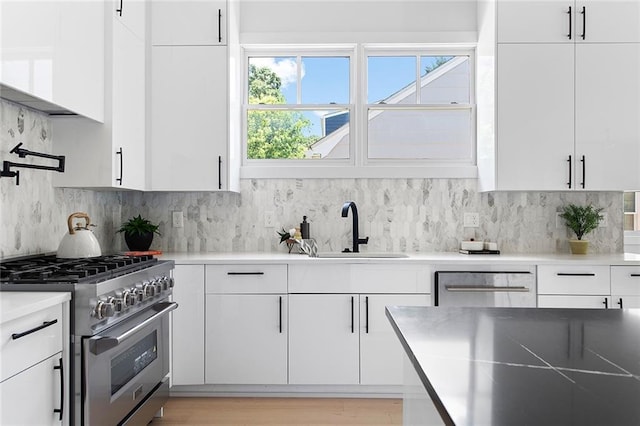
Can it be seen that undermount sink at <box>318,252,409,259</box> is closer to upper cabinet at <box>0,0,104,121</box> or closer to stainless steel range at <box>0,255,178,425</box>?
stainless steel range at <box>0,255,178,425</box>

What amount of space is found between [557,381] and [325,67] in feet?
10.7

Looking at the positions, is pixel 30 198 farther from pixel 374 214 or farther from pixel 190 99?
pixel 374 214

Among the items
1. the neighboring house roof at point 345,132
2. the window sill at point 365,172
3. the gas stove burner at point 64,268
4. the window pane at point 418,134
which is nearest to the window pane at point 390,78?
the neighboring house roof at point 345,132

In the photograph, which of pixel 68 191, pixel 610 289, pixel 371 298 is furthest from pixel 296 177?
pixel 610 289

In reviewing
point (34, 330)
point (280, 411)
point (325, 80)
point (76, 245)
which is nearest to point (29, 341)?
point (34, 330)

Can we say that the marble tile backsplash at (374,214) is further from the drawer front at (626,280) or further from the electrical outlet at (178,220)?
the drawer front at (626,280)

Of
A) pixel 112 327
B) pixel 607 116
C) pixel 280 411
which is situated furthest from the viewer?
pixel 607 116

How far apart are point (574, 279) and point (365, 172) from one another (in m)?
1.52

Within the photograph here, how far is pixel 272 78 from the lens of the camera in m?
3.86

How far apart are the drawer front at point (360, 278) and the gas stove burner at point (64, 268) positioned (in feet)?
2.91

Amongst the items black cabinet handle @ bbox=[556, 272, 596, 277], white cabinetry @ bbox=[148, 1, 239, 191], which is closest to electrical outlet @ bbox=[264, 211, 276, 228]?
white cabinetry @ bbox=[148, 1, 239, 191]

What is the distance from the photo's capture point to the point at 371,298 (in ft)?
10.3

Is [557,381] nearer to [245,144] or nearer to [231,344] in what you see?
[231,344]

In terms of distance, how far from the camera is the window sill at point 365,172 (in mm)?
3725
